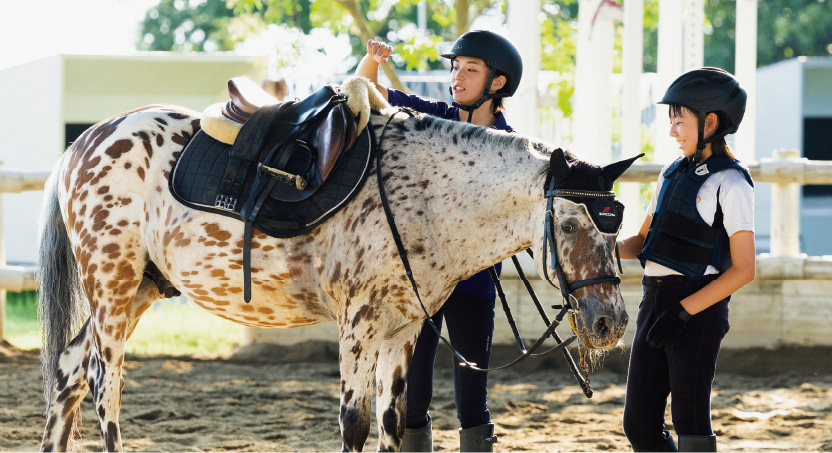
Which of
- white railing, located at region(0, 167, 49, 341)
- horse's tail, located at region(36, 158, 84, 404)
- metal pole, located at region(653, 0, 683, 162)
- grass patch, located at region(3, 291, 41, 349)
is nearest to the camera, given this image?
horse's tail, located at region(36, 158, 84, 404)

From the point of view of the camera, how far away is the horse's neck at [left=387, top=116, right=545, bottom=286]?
A: 293 cm

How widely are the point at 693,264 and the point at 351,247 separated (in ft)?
3.84

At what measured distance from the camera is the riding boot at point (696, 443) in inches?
112

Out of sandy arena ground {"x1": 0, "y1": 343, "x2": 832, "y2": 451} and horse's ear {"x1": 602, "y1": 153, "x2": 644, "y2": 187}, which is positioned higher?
horse's ear {"x1": 602, "y1": 153, "x2": 644, "y2": 187}

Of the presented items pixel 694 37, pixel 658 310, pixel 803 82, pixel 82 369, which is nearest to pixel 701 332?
pixel 658 310

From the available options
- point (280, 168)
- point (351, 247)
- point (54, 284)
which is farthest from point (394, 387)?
point (54, 284)

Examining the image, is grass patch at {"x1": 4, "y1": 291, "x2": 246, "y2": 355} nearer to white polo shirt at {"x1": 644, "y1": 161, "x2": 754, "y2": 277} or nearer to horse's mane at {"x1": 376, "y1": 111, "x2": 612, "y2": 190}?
horse's mane at {"x1": 376, "y1": 111, "x2": 612, "y2": 190}

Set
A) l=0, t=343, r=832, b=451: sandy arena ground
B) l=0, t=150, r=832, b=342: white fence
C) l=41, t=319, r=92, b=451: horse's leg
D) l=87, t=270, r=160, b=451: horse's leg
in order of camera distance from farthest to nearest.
Result: l=0, t=150, r=832, b=342: white fence → l=0, t=343, r=832, b=451: sandy arena ground → l=41, t=319, r=92, b=451: horse's leg → l=87, t=270, r=160, b=451: horse's leg

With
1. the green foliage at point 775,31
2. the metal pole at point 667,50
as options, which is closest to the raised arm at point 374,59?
the metal pole at point 667,50

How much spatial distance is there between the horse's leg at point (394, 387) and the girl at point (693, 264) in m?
0.81

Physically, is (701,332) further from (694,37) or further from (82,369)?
(694,37)

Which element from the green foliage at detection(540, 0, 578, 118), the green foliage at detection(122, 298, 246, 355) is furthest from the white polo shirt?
the green foliage at detection(540, 0, 578, 118)

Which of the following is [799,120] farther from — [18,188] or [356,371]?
[356,371]

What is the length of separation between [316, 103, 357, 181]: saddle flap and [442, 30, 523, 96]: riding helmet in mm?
639
